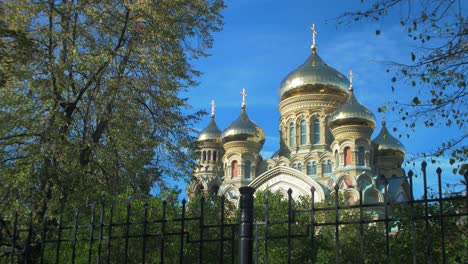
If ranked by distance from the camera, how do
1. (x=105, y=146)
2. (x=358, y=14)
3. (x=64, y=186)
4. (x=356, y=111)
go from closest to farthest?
1. (x=358, y=14)
2. (x=64, y=186)
3. (x=105, y=146)
4. (x=356, y=111)

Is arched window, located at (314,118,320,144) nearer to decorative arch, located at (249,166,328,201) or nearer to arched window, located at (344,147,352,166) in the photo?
arched window, located at (344,147,352,166)

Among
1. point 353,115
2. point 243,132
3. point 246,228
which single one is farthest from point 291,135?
point 246,228

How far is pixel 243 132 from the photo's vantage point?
37.2 m

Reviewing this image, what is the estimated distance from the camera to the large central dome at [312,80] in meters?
37.8

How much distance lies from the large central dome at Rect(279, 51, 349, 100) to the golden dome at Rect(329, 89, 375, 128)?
4.06 meters

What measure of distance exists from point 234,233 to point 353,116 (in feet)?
95.6

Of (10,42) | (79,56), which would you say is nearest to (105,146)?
(79,56)

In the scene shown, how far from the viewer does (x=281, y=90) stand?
39656 millimetres

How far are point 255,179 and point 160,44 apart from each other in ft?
79.5

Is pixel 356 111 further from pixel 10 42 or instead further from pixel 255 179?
pixel 10 42

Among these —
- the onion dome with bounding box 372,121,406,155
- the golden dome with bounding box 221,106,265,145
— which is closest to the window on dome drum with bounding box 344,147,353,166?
the onion dome with bounding box 372,121,406,155

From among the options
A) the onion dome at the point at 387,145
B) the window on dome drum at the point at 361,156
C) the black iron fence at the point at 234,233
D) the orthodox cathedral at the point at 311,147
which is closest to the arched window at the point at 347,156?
the orthodox cathedral at the point at 311,147

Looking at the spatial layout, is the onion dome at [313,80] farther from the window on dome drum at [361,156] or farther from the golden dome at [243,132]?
the window on dome drum at [361,156]

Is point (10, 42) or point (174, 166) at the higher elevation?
point (10, 42)
